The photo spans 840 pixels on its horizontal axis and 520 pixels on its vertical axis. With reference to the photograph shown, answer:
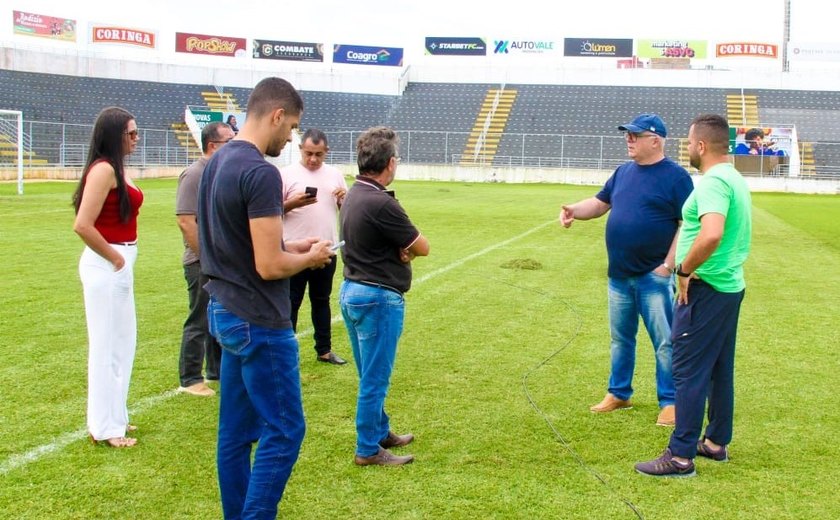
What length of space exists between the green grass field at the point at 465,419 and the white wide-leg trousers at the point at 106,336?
0.64 feet

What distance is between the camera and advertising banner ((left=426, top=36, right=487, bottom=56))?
2734 inches

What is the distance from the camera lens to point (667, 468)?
4.88m

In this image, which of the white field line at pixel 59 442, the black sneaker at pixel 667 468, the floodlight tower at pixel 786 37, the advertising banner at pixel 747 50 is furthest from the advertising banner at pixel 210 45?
the black sneaker at pixel 667 468

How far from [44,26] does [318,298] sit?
62524 millimetres

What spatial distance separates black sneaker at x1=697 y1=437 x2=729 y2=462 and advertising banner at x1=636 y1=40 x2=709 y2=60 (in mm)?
69428

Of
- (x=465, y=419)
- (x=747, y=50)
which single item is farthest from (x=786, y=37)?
(x=465, y=419)

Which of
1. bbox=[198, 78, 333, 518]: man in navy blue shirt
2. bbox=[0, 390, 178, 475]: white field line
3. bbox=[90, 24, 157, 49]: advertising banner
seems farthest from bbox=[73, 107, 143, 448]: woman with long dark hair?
bbox=[90, 24, 157, 49]: advertising banner

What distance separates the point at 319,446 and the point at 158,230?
1334 cm

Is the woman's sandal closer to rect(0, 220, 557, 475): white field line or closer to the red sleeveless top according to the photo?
rect(0, 220, 557, 475): white field line

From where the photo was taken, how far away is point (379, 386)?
16.2 ft

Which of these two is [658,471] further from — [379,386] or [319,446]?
[319,446]

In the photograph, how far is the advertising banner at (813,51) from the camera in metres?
64.8

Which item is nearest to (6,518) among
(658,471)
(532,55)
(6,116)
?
(658,471)

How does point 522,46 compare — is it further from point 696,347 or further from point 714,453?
point 696,347
